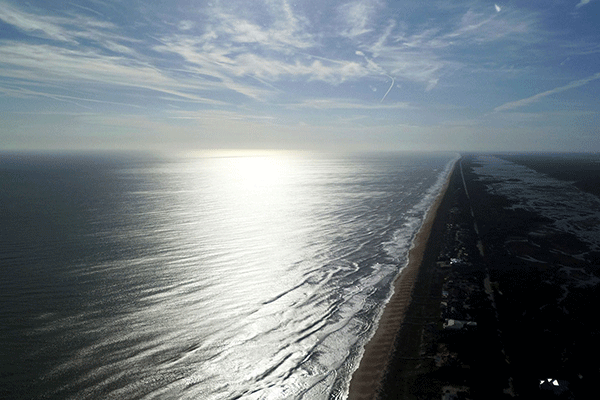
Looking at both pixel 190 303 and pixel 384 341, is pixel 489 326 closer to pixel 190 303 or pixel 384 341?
pixel 384 341

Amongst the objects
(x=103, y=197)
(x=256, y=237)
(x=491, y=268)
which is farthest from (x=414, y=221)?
(x=103, y=197)

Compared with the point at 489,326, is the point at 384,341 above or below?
below

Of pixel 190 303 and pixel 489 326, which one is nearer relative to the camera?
pixel 489 326

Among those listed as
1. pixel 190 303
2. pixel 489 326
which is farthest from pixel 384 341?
pixel 190 303

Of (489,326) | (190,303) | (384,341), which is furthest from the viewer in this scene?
(190,303)

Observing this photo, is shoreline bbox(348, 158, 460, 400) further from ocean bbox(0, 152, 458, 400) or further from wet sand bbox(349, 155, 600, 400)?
ocean bbox(0, 152, 458, 400)

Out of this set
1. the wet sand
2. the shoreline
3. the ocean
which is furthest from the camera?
the ocean

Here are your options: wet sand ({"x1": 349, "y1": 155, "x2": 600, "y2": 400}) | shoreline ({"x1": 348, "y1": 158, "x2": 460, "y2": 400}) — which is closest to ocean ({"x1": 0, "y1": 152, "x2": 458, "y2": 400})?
shoreline ({"x1": 348, "y1": 158, "x2": 460, "y2": 400})

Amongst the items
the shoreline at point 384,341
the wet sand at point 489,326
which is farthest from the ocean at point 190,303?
the wet sand at point 489,326
